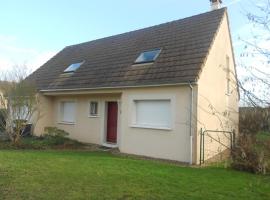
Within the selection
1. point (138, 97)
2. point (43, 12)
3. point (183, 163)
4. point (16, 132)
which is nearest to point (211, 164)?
point (183, 163)

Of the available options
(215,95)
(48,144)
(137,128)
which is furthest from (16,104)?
(215,95)

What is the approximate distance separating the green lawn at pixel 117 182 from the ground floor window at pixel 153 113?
3.19 meters

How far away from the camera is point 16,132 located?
17312mm

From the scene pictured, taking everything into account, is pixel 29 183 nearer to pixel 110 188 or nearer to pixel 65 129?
pixel 110 188

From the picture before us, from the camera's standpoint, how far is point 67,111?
21.1 metres

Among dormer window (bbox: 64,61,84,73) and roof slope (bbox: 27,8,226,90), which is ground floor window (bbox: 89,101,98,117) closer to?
roof slope (bbox: 27,8,226,90)

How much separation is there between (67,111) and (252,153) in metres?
13.7

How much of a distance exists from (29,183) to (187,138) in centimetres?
695

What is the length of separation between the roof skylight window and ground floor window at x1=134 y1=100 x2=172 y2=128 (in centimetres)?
213

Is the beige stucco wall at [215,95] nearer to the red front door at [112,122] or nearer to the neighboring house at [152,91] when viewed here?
the neighboring house at [152,91]

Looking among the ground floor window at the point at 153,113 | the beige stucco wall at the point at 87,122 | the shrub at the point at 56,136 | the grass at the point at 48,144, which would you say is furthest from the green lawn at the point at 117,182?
the beige stucco wall at the point at 87,122

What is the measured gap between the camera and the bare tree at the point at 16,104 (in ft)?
56.7

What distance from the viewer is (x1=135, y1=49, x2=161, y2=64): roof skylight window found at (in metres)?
16.1

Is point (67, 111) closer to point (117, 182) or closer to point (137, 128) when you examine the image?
point (137, 128)
